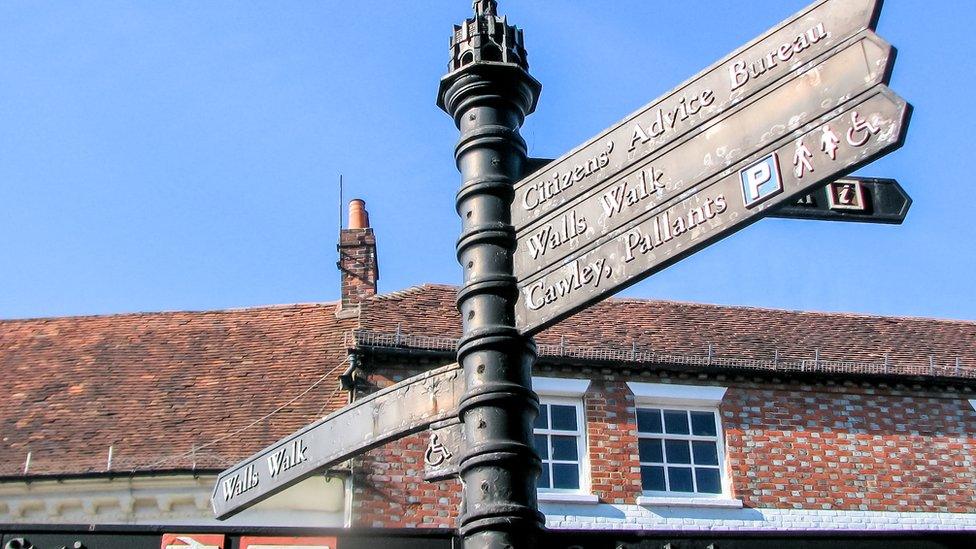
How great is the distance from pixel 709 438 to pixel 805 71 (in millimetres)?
11264

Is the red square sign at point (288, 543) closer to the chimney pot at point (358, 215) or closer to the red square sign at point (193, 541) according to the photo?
the red square sign at point (193, 541)

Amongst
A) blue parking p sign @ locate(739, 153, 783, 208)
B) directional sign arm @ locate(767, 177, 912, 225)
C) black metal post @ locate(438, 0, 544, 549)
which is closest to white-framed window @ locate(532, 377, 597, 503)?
black metal post @ locate(438, 0, 544, 549)

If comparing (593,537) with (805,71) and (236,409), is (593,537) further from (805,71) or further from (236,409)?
(236,409)

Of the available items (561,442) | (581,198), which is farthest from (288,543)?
(561,442)

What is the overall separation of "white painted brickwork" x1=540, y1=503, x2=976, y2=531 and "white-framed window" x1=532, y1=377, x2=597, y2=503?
18 centimetres

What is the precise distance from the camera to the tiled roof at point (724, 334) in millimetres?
14602

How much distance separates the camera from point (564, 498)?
13.3 m

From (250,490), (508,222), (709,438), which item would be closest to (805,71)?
(508,222)

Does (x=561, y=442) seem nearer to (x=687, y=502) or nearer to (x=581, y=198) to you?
(x=687, y=502)

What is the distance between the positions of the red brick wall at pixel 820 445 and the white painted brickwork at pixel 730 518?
11 centimetres

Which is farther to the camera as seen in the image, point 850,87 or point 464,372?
point 464,372

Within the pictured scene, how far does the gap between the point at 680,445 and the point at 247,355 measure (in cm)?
576

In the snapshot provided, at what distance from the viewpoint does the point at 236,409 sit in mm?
14430

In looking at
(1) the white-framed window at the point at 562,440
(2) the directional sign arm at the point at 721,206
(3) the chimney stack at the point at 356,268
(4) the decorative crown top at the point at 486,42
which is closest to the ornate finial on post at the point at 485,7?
(4) the decorative crown top at the point at 486,42
